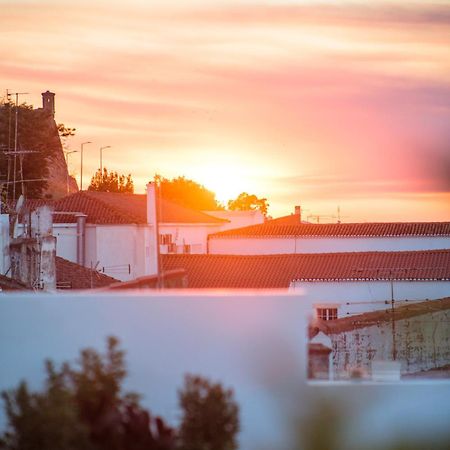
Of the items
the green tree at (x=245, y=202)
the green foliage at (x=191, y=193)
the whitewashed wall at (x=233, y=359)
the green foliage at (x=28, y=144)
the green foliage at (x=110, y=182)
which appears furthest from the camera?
the green tree at (x=245, y=202)

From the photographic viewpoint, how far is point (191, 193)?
101562 mm

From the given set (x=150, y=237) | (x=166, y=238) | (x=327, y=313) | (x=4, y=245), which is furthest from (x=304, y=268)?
(x=4, y=245)

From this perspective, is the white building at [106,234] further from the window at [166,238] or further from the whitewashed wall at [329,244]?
the whitewashed wall at [329,244]

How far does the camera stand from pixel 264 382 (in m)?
8.90

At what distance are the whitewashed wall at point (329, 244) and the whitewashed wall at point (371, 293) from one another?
1105 cm

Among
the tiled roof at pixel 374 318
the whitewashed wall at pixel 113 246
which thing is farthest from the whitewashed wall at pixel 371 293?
the whitewashed wall at pixel 113 246

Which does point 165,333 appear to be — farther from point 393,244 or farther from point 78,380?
point 393,244

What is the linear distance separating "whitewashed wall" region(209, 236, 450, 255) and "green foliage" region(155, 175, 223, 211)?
35.8 m

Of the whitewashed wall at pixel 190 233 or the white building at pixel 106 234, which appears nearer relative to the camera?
the white building at pixel 106 234

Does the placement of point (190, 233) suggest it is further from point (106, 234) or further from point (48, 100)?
point (48, 100)

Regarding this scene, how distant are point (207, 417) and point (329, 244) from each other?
5302 cm

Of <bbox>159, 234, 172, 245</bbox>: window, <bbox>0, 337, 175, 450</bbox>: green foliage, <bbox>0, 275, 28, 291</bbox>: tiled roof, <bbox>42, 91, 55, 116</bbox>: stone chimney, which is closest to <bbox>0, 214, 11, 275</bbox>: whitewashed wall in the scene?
<bbox>0, 275, 28, 291</bbox>: tiled roof

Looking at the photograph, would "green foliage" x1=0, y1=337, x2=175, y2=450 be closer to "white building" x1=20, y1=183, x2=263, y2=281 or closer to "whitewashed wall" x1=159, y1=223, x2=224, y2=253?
"white building" x1=20, y1=183, x2=263, y2=281

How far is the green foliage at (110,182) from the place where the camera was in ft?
262
